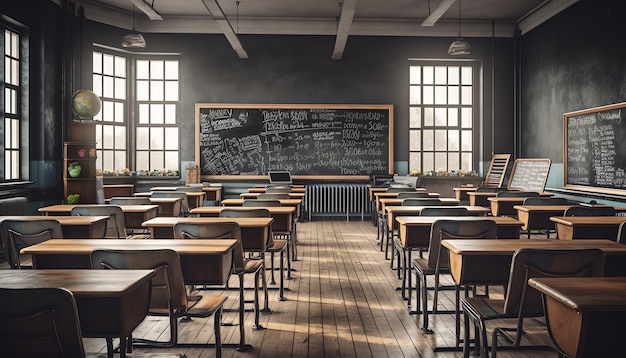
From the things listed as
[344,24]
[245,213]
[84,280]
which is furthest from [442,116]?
[84,280]

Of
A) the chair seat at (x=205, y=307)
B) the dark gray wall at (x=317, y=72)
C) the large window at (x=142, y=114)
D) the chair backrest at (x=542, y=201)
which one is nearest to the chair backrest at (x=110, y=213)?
the chair seat at (x=205, y=307)

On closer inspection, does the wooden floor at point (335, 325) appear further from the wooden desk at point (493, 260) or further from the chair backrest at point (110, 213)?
the chair backrest at point (110, 213)

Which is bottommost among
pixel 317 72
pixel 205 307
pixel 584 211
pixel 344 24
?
pixel 205 307

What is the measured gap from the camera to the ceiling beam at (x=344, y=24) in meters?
7.08

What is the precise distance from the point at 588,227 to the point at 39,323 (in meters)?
3.75

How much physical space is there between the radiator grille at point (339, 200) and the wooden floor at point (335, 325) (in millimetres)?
4788

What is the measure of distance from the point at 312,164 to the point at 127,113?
147 inches

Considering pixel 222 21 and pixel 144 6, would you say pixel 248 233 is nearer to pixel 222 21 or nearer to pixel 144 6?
pixel 144 6

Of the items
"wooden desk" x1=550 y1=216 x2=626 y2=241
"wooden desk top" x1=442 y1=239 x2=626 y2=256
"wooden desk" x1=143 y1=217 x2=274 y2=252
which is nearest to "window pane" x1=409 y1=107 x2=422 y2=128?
"wooden desk" x1=550 y1=216 x2=626 y2=241

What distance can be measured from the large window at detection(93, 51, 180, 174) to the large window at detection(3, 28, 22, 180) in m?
2.39

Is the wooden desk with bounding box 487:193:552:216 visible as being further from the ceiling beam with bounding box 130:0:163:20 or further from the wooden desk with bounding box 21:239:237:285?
the ceiling beam with bounding box 130:0:163:20

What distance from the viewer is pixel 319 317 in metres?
3.86

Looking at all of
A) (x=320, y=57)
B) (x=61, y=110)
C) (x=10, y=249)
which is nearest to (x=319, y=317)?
(x=10, y=249)

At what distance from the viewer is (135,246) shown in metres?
2.81
